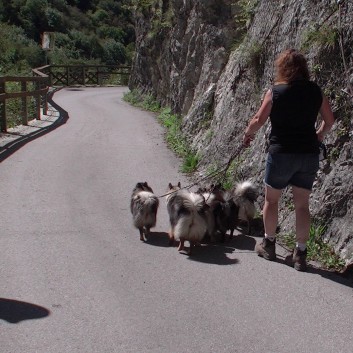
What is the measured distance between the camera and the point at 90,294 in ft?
18.7

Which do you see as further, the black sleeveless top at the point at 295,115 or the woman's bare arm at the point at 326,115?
the woman's bare arm at the point at 326,115

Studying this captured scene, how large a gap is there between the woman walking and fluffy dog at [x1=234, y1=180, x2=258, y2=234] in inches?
47.1

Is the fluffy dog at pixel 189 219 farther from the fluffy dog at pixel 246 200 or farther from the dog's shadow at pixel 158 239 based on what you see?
the fluffy dog at pixel 246 200

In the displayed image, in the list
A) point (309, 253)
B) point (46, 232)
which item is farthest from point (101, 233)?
point (309, 253)

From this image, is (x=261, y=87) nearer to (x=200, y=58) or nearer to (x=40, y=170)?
(x=40, y=170)

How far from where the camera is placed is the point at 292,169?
20.6ft

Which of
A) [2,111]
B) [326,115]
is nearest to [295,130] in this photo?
[326,115]

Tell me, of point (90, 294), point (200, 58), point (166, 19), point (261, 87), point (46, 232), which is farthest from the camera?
point (166, 19)

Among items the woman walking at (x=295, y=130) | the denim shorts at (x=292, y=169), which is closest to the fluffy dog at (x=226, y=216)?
the woman walking at (x=295, y=130)

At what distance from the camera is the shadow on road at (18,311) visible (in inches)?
203

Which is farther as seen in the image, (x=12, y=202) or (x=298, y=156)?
(x=12, y=202)

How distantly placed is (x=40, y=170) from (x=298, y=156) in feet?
22.3

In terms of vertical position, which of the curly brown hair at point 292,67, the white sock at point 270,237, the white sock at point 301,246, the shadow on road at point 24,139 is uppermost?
the curly brown hair at point 292,67

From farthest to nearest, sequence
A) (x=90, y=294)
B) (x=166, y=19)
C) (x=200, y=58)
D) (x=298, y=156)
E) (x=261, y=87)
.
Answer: (x=166, y=19), (x=200, y=58), (x=261, y=87), (x=298, y=156), (x=90, y=294)
